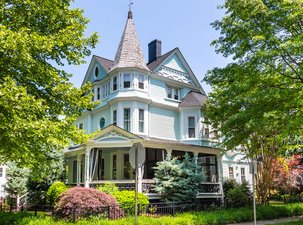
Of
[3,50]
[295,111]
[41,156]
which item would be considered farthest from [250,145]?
[3,50]

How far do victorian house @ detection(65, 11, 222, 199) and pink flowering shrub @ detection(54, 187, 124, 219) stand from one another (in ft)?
21.3

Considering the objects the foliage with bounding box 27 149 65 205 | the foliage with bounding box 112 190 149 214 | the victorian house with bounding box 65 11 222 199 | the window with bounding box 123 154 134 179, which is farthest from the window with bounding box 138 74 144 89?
the foliage with bounding box 112 190 149 214

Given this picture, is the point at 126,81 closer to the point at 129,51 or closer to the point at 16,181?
the point at 129,51

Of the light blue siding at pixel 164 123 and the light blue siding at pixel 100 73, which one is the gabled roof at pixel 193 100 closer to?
the light blue siding at pixel 164 123

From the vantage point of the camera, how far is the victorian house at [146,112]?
2414 centimetres

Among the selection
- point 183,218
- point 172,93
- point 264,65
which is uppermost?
point 172,93

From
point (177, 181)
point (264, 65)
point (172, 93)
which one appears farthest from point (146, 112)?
point (264, 65)

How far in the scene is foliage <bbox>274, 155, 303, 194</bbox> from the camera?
30656 millimetres

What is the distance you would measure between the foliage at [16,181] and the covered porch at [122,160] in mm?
4093

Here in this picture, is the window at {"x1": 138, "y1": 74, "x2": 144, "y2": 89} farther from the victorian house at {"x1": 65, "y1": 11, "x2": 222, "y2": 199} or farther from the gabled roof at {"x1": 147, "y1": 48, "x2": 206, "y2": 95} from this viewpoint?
the gabled roof at {"x1": 147, "y1": 48, "x2": 206, "y2": 95}

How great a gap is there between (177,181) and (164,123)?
7.67 m

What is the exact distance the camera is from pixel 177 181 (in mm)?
19594

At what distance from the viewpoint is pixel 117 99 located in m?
24.4

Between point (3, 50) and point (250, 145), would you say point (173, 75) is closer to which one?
point (250, 145)
